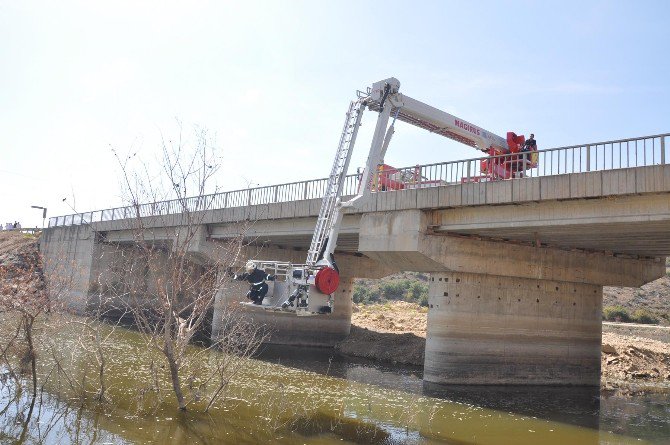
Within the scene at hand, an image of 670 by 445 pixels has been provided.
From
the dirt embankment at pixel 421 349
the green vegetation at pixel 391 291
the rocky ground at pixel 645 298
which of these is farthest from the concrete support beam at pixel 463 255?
the green vegetation at pixel 391 291

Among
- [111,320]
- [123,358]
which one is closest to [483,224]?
[123,358]

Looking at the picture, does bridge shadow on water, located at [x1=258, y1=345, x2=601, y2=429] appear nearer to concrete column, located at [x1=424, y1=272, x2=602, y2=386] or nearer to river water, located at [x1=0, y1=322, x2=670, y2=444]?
river water, located at [x1=0, y1=322, x2=670, y2=444]

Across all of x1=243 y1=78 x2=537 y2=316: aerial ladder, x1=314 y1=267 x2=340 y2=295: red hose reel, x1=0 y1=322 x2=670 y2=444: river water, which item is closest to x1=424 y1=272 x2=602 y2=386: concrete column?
x1=0 y1=322 x2=670 y2=444: river water

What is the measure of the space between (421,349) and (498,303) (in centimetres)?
766

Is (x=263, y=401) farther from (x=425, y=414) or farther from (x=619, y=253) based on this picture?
(x=619, y=253)

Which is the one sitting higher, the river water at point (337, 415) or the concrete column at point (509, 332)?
the concrete column at point (509, 332)

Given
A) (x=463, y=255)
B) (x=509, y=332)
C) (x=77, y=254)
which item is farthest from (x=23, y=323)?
(x=77, y=254)

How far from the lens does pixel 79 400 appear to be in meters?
13.0

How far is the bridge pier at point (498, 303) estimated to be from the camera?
1912cm

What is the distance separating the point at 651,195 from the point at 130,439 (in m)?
12.8

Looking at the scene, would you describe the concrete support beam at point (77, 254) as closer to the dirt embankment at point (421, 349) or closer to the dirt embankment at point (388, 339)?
the dirt embankment at point (388, 339)

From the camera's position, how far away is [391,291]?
2625 inches

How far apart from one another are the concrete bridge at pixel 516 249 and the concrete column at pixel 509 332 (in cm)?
4

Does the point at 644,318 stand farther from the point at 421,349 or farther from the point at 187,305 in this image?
the point at 187,305
